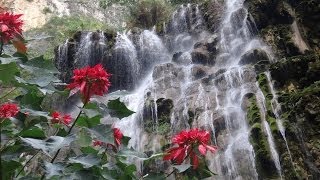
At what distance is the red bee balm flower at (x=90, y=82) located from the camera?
1.96m

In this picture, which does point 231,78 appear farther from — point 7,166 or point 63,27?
point 63,27

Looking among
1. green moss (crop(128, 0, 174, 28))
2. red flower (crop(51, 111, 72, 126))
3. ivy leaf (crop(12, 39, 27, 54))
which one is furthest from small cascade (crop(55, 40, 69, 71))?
ivy leaf (crop(12, 39, 27, 54))

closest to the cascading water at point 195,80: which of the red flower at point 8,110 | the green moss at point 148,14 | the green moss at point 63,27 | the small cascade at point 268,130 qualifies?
the small cascade at point 268,130

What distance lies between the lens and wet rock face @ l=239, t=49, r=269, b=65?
38.7 ft

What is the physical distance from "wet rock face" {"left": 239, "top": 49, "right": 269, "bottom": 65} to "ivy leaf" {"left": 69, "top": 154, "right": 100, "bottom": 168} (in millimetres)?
10246

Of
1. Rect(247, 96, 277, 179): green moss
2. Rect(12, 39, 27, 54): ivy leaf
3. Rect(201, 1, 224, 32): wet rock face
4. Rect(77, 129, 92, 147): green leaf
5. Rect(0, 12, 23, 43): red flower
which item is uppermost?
Rect(201, 1, 224, 32): wet rock face

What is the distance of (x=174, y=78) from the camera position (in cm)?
1266

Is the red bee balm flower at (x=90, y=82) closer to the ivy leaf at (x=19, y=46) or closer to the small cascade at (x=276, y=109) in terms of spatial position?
the ivy leaf at (x=19, y=46)

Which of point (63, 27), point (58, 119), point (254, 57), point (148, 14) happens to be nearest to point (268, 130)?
point (254, 57)

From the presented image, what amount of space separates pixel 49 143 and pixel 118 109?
0.37 meters

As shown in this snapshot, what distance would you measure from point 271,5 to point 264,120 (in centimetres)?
634

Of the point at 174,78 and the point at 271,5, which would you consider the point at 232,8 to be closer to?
the point at 271,5

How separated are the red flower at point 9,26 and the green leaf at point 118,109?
0.62m

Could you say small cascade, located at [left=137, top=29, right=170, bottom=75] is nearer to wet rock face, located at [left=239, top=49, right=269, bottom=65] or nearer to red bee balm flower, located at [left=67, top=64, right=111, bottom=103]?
wet rock face, located at [left=239, top=49, right=269, bottom=65]
